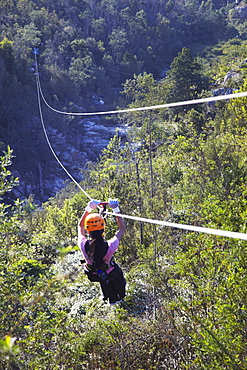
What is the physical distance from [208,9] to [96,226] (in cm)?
9101

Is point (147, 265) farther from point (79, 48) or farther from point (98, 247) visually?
point (79, 48)

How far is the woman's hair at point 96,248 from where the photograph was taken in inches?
129

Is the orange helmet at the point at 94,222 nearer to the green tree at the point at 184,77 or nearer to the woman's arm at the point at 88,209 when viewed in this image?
the woman's arm at the point at 88,209

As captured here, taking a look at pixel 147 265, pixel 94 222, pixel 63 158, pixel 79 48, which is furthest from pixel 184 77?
pixel 94 222

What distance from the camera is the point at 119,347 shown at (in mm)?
4484

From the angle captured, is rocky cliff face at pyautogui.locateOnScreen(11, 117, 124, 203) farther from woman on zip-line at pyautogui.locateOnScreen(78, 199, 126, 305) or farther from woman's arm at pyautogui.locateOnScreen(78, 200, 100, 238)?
woman on zip-line at pyautogui.locateOnScreen(78, 199, 126, 305)

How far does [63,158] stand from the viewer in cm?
4272

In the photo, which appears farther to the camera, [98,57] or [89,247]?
[98,57]

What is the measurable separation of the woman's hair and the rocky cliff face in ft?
106

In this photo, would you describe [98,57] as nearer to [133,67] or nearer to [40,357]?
[133,67]

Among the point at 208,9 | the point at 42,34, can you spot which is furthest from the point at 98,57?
the point at 208,9

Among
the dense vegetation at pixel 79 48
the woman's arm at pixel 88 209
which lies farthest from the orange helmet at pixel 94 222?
the dense vegetation at pixel 79 48

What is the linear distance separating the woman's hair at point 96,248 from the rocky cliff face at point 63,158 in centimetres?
3238

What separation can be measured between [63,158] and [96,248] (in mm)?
40352
